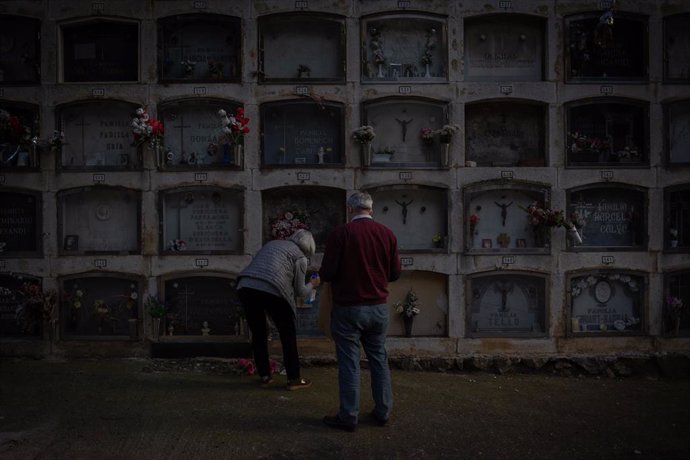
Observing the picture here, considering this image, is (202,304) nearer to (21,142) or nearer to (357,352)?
(21,142)

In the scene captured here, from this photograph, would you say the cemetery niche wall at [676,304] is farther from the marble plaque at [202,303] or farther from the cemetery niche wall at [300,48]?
the marble plaque at [202,303]

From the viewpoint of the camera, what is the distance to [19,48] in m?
5.94

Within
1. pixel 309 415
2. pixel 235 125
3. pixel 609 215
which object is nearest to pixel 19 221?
pixel 235 125

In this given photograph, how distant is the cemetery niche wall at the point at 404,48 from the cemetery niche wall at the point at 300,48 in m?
0.31

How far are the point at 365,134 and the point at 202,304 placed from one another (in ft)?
7.53

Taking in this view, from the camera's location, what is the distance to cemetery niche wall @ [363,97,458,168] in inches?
232

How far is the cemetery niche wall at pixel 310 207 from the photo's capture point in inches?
232

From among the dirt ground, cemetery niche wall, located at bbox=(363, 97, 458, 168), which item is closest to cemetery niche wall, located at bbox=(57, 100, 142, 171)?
the dirt ground

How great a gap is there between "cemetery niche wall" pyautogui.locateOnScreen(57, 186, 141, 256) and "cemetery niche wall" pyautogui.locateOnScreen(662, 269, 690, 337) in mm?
5195

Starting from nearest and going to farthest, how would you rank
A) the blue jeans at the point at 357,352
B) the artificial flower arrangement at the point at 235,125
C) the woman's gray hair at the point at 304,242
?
the blue jeans at the point at 357,352 < the woman's gray hair at the point at 304,242 < the artificial flower arrangement at the point at 235,125

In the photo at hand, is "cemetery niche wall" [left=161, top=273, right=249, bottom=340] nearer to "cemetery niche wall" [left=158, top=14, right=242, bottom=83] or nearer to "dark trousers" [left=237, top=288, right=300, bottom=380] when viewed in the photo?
"dark trousers" [left=237, top=288, right=300, bottom=380]

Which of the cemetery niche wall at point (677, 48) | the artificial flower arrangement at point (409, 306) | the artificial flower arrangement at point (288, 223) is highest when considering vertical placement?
the cemetery niche wall at point (677, 48)

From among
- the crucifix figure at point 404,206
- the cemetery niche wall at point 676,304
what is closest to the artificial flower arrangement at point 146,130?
the crucifix figure at point 404,206

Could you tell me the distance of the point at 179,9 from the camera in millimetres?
5824
